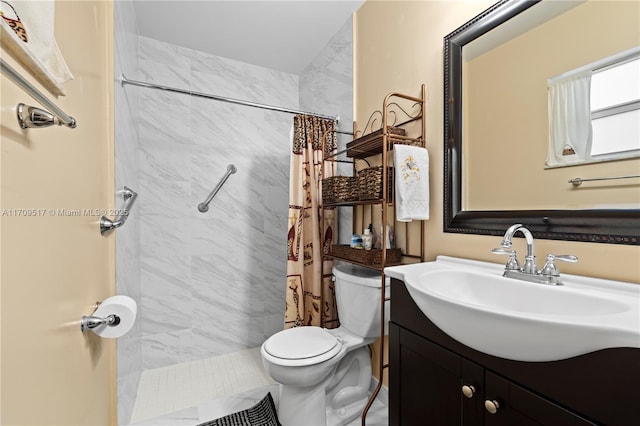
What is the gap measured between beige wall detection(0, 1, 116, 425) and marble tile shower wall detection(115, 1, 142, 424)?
0.24m

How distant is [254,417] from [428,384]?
106 cm

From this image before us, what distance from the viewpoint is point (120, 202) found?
131 centimetres

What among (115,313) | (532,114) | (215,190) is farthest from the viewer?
(215,190)

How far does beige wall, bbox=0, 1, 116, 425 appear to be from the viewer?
436 mm

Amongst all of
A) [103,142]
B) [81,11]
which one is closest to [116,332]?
[103,142]

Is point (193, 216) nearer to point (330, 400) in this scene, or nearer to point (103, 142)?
point (103, 142)

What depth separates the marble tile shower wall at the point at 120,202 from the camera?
1.29 m

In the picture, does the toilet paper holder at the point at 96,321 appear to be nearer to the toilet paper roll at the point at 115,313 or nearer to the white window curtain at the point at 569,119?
the toilet paper roll at the point at 115,313

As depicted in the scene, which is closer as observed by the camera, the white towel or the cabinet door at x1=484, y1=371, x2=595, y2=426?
the cabinet door at x1=484, y1=371, x2=595, y2=426

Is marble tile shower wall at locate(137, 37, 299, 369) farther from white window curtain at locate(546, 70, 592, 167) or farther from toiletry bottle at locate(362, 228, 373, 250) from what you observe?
white window curtain at locate(546, 70, 592, 167)

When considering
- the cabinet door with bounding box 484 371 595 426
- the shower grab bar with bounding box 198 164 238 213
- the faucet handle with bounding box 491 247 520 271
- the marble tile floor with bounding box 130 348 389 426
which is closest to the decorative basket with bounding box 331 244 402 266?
the faucet handle with bounding box 491 247 520 271

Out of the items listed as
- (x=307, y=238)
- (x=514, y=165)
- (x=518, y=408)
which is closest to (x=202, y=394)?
(x=307, y=238)

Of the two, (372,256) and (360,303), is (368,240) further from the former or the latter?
(360,303)

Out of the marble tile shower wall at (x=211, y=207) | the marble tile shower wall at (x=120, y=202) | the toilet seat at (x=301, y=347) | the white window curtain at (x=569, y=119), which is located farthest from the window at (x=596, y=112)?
the marble tile shower wall at (x=211, y=207)
